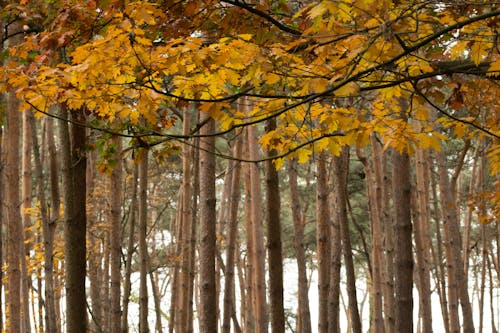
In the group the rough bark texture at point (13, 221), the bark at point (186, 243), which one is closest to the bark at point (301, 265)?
the bark at point (186, 243)

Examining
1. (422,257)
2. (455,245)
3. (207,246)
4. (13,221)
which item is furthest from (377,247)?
(13,221)

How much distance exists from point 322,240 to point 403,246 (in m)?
1.90

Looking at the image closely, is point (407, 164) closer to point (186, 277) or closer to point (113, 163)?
point (113, 163)

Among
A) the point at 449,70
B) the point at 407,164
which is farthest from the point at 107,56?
the point at 407,164

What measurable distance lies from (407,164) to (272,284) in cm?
140

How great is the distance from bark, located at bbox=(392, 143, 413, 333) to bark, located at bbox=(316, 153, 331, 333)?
1.65m

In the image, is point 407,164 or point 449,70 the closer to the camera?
point 449,70

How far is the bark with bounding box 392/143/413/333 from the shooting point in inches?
190

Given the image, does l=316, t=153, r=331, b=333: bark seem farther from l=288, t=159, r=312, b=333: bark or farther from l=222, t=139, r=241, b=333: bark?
l=222, t=139, r=241, b=333: bark

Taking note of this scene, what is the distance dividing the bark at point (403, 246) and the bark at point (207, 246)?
1.38m

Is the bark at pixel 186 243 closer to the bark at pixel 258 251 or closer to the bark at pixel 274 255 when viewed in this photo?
the bark at pixel 258 251

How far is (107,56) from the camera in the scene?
2.89 m

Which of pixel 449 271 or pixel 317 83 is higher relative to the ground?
pixel 317 83

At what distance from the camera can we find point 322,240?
672 centimetres
